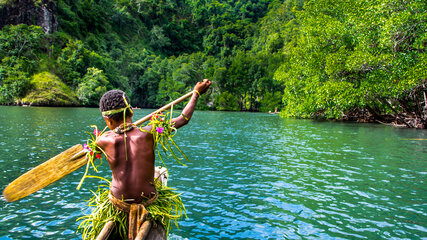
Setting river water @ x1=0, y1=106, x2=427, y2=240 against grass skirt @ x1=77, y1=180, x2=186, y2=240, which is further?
river water @ x1=0, y1=106, x2=427, y2=240

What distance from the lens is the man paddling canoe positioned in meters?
3.47

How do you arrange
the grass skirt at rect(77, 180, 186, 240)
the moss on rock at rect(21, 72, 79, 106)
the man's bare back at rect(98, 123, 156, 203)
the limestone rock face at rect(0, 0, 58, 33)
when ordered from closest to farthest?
the man's bare back at rect(98, 123, 156, 203)
the grass skirt at rect(77, 180, 186, 240)
the moss on rock at rect(21, 72, 79, 106)
the limestone rock face at rect(0, 0, 58, 33)

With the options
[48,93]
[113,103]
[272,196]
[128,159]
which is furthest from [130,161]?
[48,93]

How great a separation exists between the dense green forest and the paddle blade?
24145 millimetres

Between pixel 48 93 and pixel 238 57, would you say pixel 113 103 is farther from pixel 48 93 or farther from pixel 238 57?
pixel 238 57

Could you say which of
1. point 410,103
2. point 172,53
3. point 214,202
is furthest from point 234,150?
point 172,53

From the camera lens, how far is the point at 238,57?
77438 millimetres

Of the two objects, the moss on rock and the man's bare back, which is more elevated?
the moss on rock

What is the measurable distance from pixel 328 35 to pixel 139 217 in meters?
32.6

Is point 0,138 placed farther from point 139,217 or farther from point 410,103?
point 410,103

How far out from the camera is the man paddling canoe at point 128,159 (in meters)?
3.47

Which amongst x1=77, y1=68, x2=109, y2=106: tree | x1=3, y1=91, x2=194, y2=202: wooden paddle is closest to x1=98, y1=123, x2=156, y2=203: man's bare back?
x1=3, y1=91, x2=194, y2=202: wooden paddle

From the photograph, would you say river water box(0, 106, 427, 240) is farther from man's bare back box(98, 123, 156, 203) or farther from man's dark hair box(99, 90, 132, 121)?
man's dark hair box(99, 90, 132, 121)

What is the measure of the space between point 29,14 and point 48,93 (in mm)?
25282
